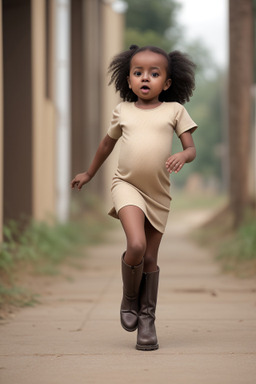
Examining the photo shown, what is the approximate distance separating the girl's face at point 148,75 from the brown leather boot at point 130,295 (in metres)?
0.95

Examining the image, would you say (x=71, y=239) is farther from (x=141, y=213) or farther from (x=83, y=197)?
(x=141, y=213)

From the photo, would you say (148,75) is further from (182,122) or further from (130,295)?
(130,295)

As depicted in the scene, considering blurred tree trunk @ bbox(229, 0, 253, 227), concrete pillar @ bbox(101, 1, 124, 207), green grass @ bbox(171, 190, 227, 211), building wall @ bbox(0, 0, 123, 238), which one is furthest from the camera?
green grass @ bbox(171, 190, 227, 211)

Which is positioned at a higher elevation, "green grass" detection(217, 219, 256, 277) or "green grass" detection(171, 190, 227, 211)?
"green grass" detection(217, 219, 256, 277)

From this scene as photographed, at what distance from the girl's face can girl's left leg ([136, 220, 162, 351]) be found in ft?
2.39

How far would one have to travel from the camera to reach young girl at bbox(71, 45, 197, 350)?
428cm

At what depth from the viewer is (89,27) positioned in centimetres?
1806

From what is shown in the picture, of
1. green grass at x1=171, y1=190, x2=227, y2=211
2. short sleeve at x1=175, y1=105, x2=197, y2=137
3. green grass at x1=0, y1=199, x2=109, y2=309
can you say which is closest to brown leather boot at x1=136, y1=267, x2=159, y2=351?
short sleeve at x1=175, y1=105, x2=197, y2=137

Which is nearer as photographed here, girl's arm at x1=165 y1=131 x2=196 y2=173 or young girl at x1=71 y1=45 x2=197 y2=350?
girl's arm at x1=165 y1=131 x2=196 y2=173

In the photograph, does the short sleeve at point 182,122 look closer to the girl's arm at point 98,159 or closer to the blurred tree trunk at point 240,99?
the girl's arm at point 98,159

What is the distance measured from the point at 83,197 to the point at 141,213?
12.0 metres

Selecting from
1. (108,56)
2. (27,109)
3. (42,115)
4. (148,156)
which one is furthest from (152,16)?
(148,156)

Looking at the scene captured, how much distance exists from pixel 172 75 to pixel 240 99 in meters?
6.62

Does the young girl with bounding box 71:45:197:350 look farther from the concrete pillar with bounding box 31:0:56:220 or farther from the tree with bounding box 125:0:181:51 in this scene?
the tree with bounding box 125:0:181:51
